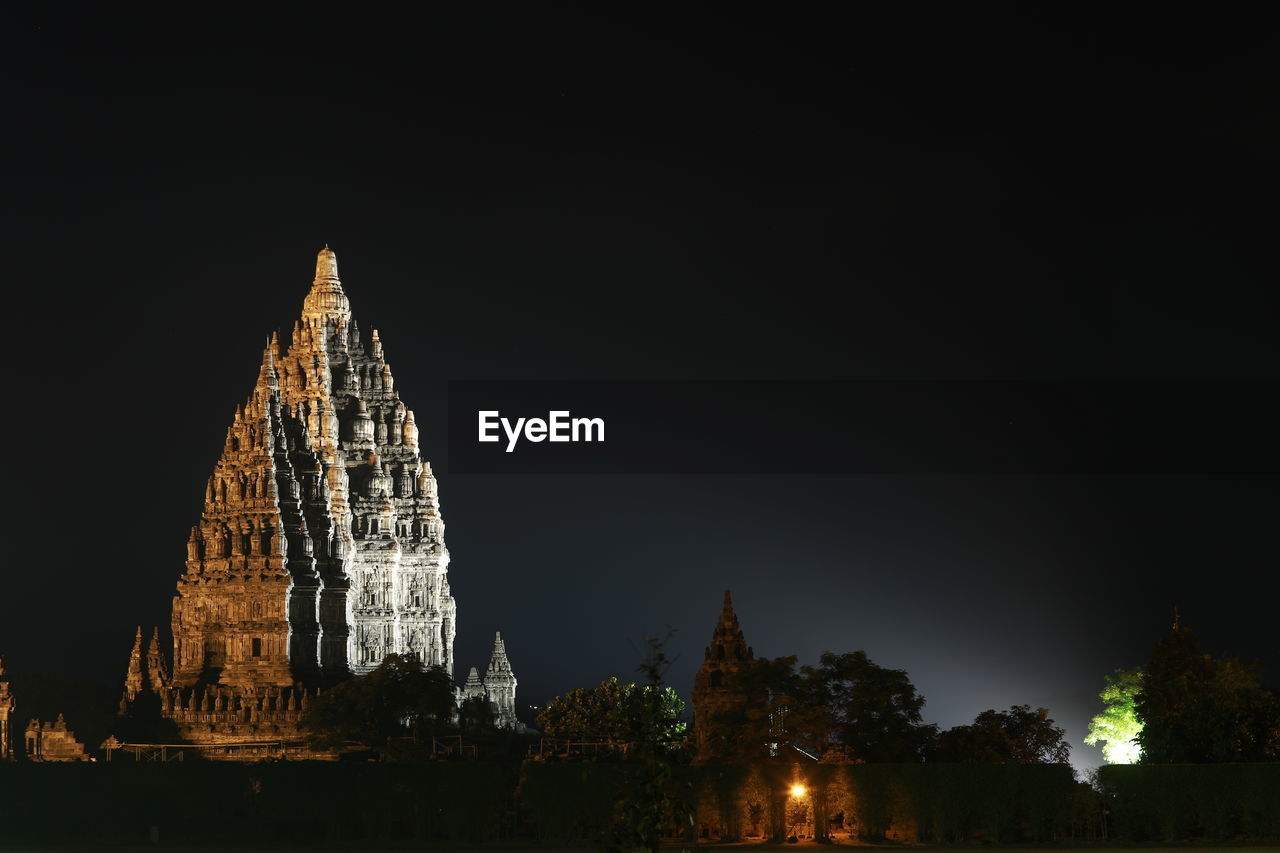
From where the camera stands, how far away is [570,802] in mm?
86062

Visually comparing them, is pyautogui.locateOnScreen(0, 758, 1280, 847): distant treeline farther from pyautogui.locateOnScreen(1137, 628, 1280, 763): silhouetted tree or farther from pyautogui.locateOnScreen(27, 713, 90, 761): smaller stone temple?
pyautogui.locateOnScreen(27, 713, 90, 761): smaller stone temple

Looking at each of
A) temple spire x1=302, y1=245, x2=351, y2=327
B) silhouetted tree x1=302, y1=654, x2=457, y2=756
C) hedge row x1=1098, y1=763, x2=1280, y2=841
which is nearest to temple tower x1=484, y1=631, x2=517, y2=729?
temple spire x1=302, y1=245, x2=351, y2=327

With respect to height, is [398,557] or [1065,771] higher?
[398,557]

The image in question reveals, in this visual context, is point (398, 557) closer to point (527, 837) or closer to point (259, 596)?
point (259, 596)

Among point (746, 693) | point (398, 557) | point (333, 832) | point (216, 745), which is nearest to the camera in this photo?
point (333, 832)

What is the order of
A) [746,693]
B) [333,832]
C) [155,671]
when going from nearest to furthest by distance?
[333,832] → [746,693] → [155,671]

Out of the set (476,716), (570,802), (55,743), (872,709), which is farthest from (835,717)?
(55,743)

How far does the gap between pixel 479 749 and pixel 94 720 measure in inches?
960

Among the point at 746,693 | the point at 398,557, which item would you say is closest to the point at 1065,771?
the point at 746,693

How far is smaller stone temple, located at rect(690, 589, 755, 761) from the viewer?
115 meters

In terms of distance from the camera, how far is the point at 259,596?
12938 centimetres

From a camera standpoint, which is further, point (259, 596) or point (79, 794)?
point (259, 596)

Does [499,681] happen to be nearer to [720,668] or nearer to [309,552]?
[309,552]

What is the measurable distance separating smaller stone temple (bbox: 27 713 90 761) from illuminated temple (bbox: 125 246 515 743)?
6.62m
